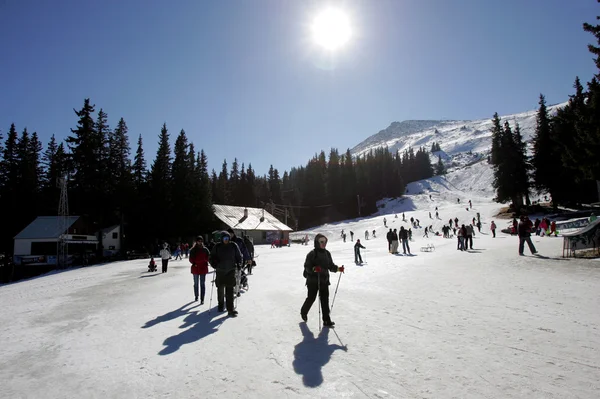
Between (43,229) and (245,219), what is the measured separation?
88.6ft

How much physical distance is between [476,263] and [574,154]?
9.97 m

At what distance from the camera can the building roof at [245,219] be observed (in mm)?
52231

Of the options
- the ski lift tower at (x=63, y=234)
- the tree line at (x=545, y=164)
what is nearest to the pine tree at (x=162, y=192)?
the ski lift tower at (x=63, y=234)

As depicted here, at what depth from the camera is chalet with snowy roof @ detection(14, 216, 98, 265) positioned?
36781mm

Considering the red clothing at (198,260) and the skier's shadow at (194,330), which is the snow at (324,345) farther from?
the red clothing at (198,260)

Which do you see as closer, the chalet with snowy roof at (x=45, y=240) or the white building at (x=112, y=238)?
the chalet with snowy roof at (x=45, y=240)

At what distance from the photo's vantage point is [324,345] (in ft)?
17.2

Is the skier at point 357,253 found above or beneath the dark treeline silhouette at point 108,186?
beneath

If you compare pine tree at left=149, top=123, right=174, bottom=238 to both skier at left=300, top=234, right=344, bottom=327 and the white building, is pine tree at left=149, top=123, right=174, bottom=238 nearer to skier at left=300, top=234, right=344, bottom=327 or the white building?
the white building

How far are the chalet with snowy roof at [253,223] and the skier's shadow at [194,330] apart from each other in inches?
1711

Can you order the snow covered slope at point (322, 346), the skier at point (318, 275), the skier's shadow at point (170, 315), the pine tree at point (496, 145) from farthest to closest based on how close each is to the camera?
the pine tree at point (496, 145)
the skier's shadow at point (170, 315)
the skier at point (318, 275)
the snow covered slope at point (322, 346)

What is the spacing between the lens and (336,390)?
12.1 ft

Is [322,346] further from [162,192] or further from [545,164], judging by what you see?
[545,164]

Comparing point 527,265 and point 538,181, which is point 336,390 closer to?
point 527,265
